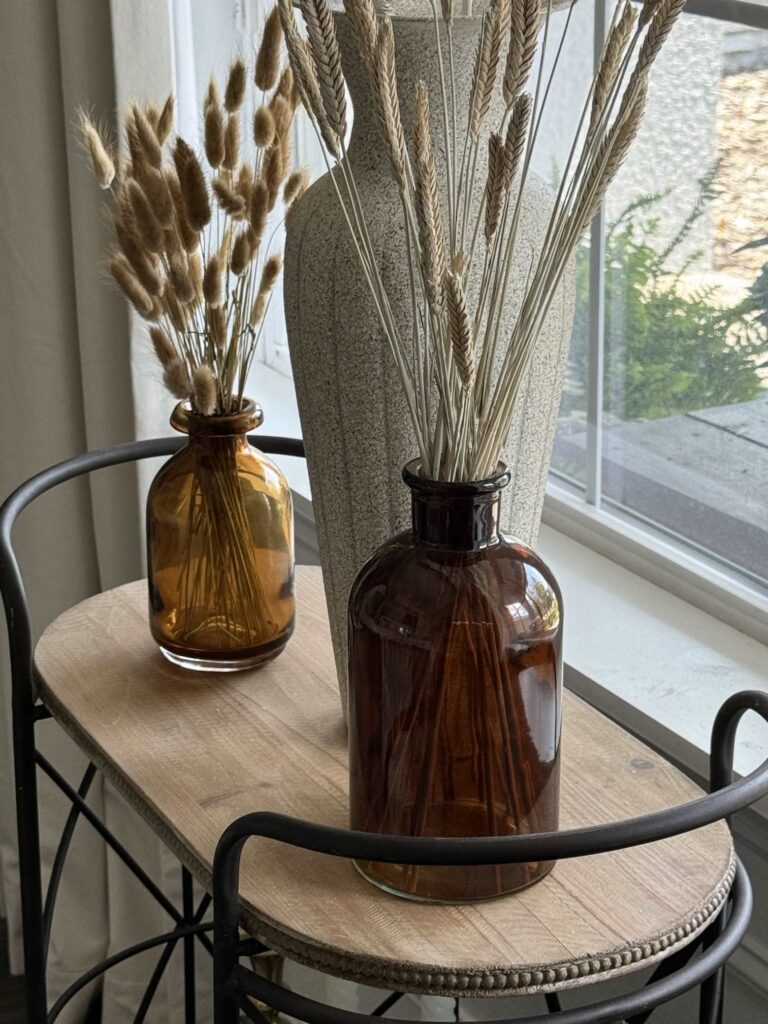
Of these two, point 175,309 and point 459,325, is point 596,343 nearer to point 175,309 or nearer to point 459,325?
point 175,309

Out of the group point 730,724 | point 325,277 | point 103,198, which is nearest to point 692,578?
point 730,724

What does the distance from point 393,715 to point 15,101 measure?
1031mm

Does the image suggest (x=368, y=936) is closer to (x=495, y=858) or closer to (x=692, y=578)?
(x=495, y=858)

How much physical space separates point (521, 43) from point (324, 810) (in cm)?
47

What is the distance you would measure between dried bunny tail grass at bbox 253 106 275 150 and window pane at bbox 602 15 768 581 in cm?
46

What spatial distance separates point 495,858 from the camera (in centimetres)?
63

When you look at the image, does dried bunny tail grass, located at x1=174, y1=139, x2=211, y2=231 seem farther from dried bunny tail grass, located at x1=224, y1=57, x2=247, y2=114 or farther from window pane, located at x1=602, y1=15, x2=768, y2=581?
window pane, located at x1=602, y1=15, x2=768, y2=581

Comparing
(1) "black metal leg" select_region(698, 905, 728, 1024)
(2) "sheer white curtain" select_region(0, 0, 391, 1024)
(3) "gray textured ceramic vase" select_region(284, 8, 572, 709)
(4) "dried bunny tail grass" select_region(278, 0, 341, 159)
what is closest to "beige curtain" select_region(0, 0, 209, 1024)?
(2) "sheer white curtain" select_region(0, 0, 391, 1024)

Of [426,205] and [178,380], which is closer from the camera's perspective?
[426,205]

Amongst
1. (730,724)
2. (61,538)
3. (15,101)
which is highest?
(15,101)

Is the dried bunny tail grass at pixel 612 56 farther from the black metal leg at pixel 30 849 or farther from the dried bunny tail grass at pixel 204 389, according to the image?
the black metal leg at pixel 30 849

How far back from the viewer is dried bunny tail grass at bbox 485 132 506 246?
602 mm

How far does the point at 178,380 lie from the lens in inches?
37.2

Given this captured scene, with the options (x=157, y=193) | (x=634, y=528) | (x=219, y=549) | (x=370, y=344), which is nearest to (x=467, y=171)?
(x=370, y=344)
